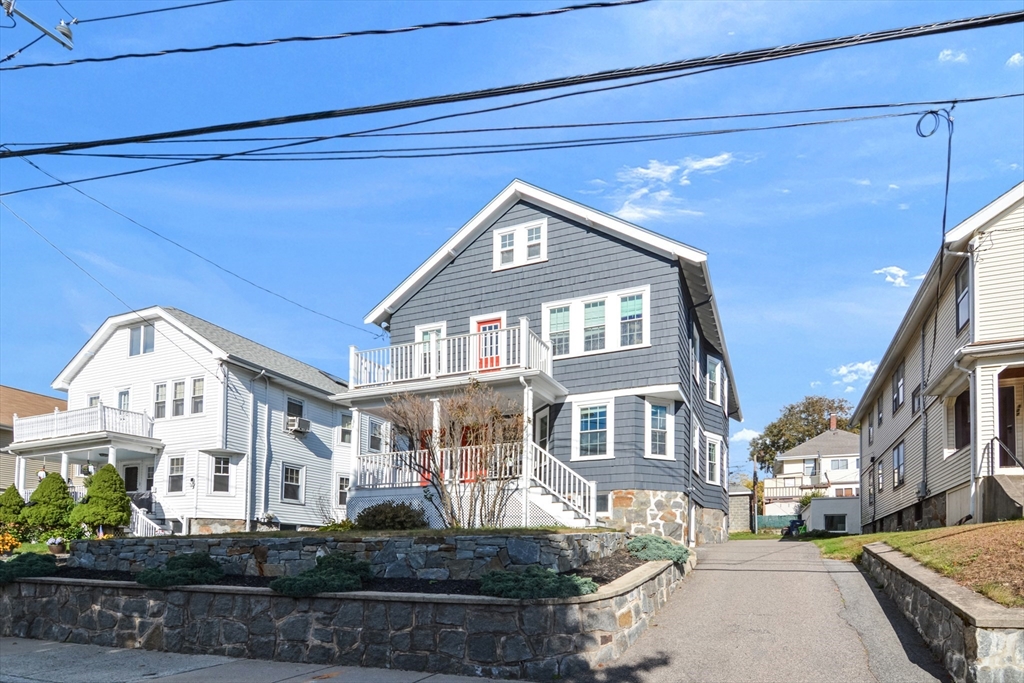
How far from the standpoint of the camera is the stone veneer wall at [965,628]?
7344 millimetres

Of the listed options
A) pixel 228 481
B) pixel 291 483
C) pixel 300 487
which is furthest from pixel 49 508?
pixel 300 487

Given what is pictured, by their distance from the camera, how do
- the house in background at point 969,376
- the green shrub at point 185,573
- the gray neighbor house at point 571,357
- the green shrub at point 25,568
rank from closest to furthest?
the green shrub at point 185,573
the green shrub at point 25,568
the house in background at point 969,376
the gray neighbor house at point 571,357

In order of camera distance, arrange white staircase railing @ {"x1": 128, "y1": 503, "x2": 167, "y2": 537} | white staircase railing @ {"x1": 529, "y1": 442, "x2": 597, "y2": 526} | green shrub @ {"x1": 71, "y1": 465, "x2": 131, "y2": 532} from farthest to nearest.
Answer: white staircase railing @ {"x1": 128, "y1": 503, "x2": 167, "y2": 537}
green shrub @ {"x1": 71, "y1": 465, "x2": 131, "y2": 532}
white staircase railing @ {"x1": 529, "y1": 442, "x2": 597, "y2": 526}

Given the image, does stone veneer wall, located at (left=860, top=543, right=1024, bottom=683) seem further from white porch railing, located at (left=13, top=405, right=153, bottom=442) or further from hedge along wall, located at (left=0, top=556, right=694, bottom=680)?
white porch railing, located at (left=13, top=405, right=153, bottom=442)

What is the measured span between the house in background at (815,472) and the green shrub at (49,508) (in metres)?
36.4

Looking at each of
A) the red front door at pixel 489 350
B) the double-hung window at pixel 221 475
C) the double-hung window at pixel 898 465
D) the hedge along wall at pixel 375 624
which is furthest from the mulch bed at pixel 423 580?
the double-hung window at pixel 898 465

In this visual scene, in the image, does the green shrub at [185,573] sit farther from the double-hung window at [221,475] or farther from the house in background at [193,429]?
the double-hung window at [221,475]

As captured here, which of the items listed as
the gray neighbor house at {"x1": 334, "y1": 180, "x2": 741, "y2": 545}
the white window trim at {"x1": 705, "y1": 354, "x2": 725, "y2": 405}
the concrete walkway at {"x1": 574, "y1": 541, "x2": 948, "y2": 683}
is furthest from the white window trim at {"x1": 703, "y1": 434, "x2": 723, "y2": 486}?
the concrete walkway at {"x1": 574, "y1": 541, "x2": 948, "y2": 683}

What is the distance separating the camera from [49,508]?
82.2ft

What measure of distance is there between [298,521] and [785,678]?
79.5ft

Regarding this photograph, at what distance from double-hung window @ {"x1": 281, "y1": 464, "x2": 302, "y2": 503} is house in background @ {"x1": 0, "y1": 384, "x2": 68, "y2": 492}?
8860mm

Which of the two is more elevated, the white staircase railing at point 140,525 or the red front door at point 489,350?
the red front door at point 489,350

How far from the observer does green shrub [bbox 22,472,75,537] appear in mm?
24891

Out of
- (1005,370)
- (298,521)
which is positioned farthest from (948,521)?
(298,521)
